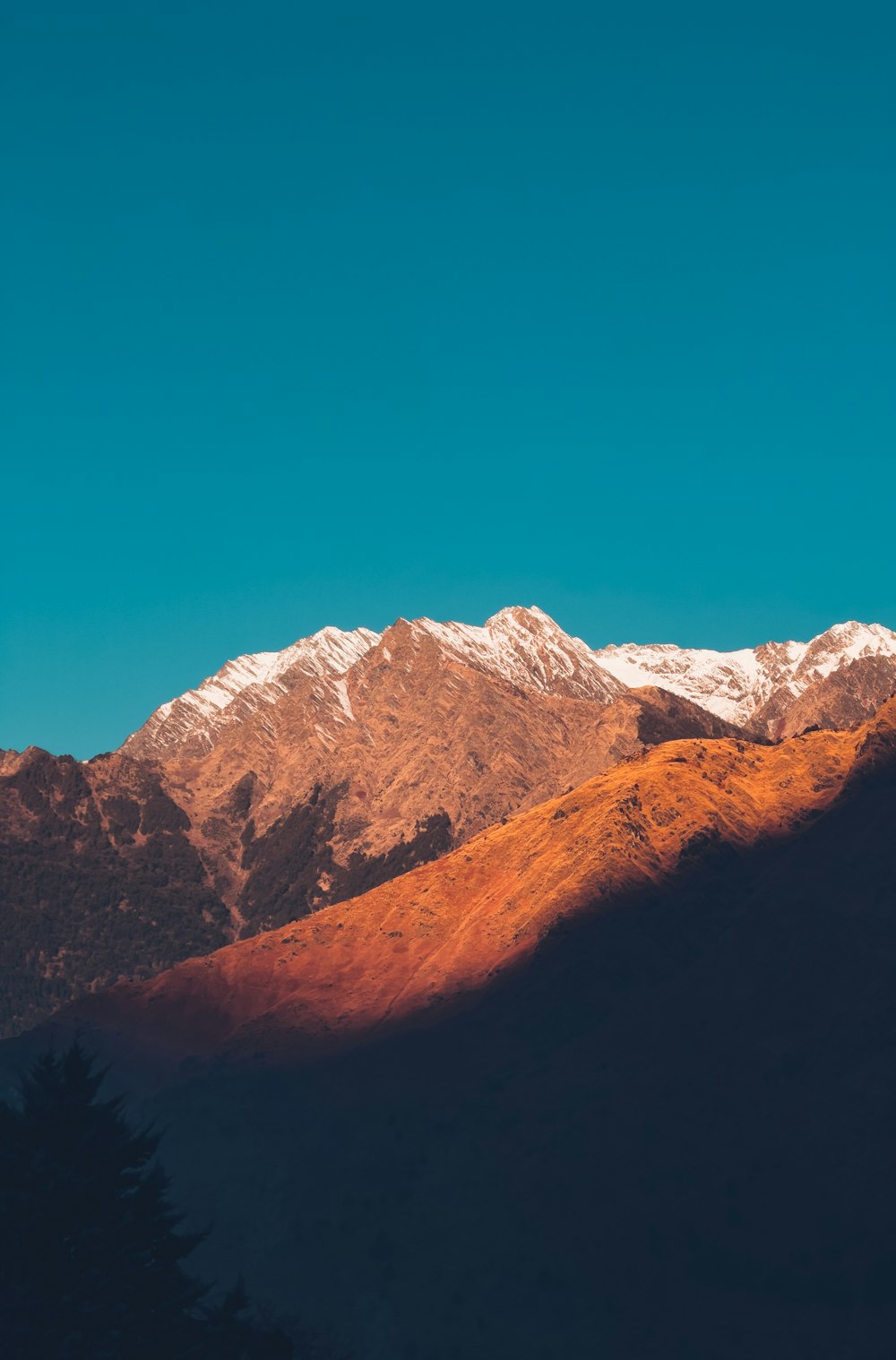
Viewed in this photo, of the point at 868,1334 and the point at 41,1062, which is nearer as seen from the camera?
the point at 41,1062

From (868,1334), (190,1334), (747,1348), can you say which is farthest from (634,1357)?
(190,1334)

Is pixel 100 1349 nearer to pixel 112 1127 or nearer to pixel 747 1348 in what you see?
pixel 112 1127

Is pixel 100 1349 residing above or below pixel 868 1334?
above

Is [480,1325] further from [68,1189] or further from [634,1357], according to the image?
[68,1189]

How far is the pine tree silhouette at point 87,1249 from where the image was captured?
226 feet

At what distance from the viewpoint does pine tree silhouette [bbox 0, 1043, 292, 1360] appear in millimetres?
68875

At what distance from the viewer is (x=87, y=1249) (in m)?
70.8

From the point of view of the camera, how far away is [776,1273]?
200 metres

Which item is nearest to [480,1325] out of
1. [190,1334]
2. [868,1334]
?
[868,1334]

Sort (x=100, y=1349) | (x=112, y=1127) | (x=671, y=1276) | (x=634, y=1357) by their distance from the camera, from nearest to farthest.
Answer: (x=100, y=1349)
(x=112, y=1127)
(x=634, y=1357)
(x=671, y=1276)

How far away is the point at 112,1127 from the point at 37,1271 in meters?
6.66

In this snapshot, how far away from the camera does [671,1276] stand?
19988 centimetres

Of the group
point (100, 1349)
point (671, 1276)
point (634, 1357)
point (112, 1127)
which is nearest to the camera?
point (100, 1349)

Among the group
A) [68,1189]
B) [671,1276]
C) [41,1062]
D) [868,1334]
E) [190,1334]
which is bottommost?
[868,1334]
